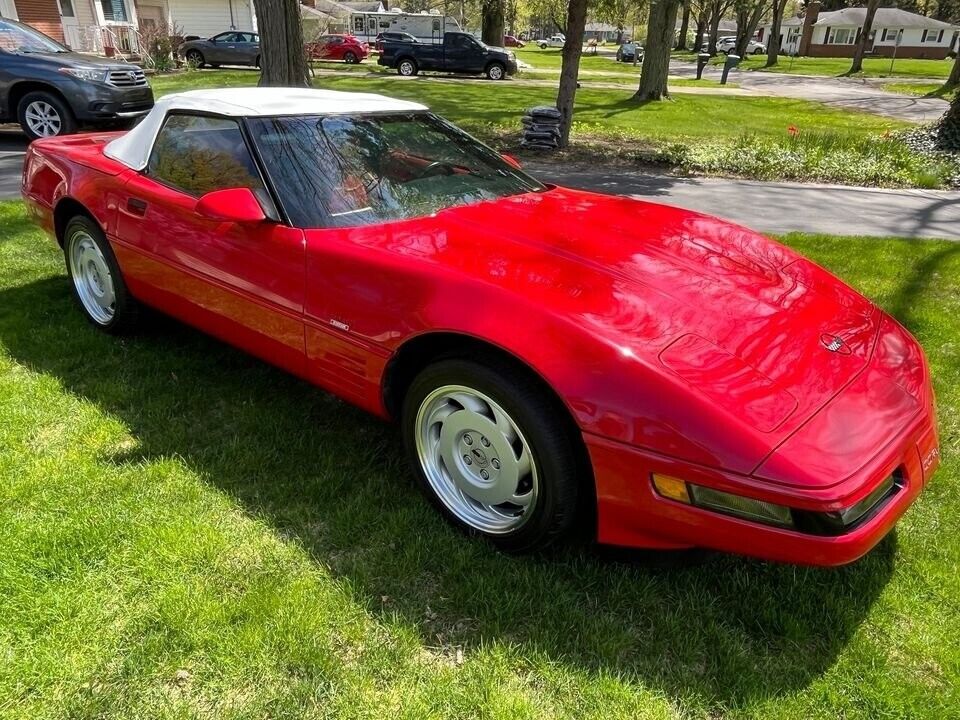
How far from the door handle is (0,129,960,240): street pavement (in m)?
4.49

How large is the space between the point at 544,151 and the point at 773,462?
9.17m

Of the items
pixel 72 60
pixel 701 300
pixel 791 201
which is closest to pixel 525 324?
pixel 701 300

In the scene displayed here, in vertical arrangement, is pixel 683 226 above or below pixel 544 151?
above

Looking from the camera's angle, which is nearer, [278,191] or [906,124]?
[278,191]

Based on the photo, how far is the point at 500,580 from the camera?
223 centimetres

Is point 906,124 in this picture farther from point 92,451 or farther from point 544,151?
point 92,451

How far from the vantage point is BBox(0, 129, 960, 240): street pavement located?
6852 mm

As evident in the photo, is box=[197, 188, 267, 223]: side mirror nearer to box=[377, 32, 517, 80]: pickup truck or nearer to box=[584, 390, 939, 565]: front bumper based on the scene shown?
box=[584, 390, 939, 565]: front bumper

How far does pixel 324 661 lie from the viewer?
6.40 ft

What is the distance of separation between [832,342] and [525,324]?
1043 mm

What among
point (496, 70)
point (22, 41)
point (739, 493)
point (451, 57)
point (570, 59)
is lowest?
point (496, 70)

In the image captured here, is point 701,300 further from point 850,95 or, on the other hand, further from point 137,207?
point 850,95

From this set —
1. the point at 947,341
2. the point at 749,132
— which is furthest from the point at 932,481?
the point at 749,132

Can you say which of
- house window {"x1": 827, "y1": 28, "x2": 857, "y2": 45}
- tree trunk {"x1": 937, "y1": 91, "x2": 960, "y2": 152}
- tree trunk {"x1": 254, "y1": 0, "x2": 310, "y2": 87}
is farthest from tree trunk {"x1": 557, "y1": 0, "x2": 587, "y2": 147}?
house window {"x1": 827, "y1": 28, "x2": 857, "y2": 45}
